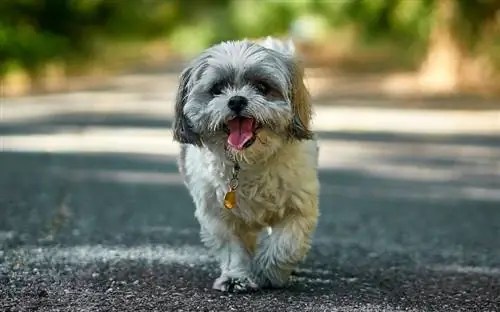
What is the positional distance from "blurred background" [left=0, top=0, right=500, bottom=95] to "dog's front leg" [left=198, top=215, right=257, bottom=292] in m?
17.6

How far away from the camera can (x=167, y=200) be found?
9.59 m

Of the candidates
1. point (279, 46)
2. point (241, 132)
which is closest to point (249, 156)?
point (241, 132)

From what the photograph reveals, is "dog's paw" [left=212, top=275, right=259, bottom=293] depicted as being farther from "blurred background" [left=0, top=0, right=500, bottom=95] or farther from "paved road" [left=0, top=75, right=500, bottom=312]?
"blurred background" [left=0, top=0, right=500, bottom=95]

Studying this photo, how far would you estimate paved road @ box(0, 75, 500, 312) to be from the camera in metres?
5.61

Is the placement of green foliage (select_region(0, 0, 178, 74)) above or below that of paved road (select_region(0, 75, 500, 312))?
above

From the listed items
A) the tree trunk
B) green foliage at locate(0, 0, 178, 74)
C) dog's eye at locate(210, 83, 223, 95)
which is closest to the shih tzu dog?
dog's eye at locate(210, 83, 223, 95)

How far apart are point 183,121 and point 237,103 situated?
0.50 metres

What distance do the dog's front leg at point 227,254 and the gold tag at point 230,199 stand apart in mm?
192

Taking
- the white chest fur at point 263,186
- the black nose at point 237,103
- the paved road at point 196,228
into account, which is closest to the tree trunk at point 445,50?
the paved road at point 196,228

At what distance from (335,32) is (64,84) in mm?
11002

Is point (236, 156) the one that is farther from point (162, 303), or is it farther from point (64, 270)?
point (64, 270)

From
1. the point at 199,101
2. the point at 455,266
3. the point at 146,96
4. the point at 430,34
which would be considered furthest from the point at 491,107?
the point at 199,101

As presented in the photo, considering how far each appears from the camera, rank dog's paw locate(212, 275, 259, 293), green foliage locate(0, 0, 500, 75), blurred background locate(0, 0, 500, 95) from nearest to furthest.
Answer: dog's paw locate(212, 275, 259, 293), blurred background locate(0, 0, 500, 95), green foliage locate(0, 0, 500, 75)

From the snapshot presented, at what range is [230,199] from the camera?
19.2 feet
